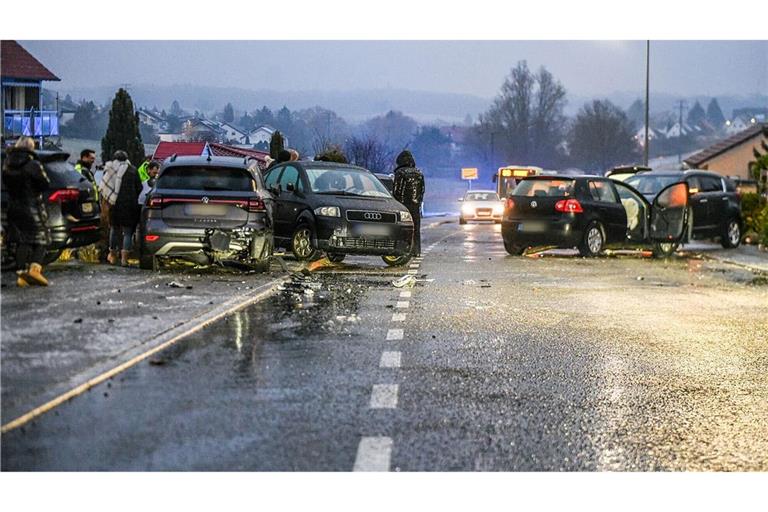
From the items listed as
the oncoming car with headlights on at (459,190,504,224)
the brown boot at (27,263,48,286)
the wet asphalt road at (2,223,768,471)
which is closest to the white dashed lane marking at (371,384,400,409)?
the wet asphalt road at (2,223,768,471)

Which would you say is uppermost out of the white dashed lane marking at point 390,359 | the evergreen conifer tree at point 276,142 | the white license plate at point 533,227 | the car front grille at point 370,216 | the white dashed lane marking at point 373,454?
the evergreen conifer tree at point 276,142

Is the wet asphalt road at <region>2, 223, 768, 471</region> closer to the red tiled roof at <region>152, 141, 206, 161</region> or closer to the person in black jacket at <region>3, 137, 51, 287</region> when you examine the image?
the person in black jacket at <region>3, 137, 51, 287</region>

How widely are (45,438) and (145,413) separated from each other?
1052 millimetres

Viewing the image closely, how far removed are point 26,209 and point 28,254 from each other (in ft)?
0.97

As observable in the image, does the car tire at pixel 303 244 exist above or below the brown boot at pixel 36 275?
below

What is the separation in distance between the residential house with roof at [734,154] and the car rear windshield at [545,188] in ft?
146

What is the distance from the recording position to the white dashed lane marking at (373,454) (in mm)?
6634

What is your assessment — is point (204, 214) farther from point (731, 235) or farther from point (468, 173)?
point (468, 173)

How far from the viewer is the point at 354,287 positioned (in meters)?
17.6

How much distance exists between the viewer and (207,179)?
1798cm

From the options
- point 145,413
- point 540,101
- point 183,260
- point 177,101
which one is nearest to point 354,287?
point 183,260

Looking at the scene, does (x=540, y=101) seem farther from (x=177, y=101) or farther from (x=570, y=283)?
(x=177, y=101)

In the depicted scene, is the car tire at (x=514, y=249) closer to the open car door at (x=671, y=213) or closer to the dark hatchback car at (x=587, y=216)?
the dark hatchback car at (x=587, y=216)

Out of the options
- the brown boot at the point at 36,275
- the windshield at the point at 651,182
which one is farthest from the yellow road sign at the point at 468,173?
the brown boot at the point at 36,275
